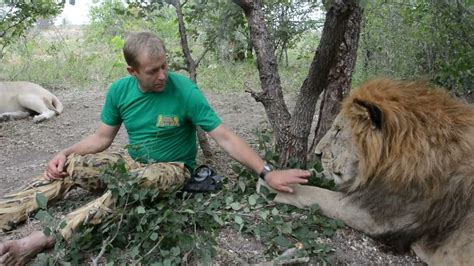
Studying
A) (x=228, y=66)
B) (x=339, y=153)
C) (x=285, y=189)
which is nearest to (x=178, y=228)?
(x=285, y=189)

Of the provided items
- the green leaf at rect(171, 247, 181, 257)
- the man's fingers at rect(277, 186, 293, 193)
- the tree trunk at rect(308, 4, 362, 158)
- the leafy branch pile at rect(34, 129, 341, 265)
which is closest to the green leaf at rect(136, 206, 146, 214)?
the leafy branch pile at rect(34, 129, 341, 265)

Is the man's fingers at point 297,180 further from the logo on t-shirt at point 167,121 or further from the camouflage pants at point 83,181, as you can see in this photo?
the logo on t-shirt at point 167,121

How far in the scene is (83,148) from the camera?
3.34 meters

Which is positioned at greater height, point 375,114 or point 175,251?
point 375,114

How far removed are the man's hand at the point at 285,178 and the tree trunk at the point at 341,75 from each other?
3.21 feet

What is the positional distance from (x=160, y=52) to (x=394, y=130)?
1.34 m

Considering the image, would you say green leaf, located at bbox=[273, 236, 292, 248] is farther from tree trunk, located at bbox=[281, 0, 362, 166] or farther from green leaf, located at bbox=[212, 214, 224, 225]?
tree trunk, located at bbox=[281, 0, 362, 166]

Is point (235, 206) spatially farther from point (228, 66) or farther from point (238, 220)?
point (228, 66)

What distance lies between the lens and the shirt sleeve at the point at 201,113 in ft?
10.2

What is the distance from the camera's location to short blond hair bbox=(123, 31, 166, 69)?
2.98m

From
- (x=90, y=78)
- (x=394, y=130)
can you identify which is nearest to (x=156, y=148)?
(x=394, y=130)

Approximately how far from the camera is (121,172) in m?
2.89

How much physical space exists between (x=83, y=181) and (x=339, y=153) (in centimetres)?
150

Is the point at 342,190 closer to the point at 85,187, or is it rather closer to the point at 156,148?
the point at 156,148
